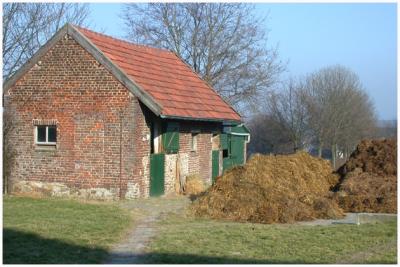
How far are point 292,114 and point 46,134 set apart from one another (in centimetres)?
4142

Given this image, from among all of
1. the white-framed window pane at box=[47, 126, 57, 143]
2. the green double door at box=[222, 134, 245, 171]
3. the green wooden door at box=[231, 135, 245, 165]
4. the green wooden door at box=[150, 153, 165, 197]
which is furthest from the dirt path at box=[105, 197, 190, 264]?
the green wooden door at box=[231, 135, 245, 165]

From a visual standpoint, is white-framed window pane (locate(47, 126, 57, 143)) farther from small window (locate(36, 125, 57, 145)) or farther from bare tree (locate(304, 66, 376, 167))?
bare tree (locate(304, 66, 376, 167))

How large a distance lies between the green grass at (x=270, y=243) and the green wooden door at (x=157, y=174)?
503 centimetres

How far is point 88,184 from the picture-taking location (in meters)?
19.0

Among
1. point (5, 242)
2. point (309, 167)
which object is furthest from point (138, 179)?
point (5, 242)

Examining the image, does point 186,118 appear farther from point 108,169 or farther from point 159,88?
point 108,169

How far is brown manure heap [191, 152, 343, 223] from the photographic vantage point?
14.8m

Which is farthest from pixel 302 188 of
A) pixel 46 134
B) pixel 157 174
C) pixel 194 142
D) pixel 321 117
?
pixel 321 117

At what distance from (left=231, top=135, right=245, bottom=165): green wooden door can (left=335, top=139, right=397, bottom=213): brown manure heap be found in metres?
8.78

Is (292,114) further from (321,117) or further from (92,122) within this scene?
(92,122)

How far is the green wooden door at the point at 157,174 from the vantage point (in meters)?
19.3

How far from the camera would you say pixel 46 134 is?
1983cm

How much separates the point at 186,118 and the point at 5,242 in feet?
30.7

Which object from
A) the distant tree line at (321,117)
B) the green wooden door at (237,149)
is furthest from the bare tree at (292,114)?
the green wooden door at (237,149)
